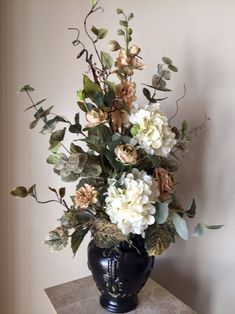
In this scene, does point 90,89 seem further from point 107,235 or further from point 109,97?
point 107,235

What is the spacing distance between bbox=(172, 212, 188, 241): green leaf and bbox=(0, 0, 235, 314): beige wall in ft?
1.42

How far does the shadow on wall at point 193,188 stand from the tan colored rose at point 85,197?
1.85 ft

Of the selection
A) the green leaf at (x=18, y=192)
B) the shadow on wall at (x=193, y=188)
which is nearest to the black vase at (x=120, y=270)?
the green leaf at (x=18, y=192)

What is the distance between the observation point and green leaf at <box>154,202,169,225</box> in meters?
0.95

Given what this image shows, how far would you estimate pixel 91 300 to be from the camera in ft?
3.74

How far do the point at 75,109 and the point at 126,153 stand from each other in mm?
470

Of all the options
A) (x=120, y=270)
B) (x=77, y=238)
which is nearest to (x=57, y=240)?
(x=77, y=238)

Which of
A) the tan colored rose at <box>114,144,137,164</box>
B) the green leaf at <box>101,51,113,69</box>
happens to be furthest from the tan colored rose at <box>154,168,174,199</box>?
the green leaf at <box>101,51,113,69</box>

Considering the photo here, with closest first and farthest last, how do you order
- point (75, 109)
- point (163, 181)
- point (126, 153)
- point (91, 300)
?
1. point (126, 153)
2. point (163, 181)
3. point (91, 300)
4. point (75, 109)

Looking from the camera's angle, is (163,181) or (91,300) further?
(91,300)

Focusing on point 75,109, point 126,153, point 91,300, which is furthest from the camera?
point 75,109

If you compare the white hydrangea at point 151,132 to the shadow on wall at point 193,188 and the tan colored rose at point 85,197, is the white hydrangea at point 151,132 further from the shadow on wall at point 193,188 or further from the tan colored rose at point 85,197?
the shadow on wall at point 193,188

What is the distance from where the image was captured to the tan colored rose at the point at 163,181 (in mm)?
994

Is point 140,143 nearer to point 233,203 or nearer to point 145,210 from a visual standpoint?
point 145,210
